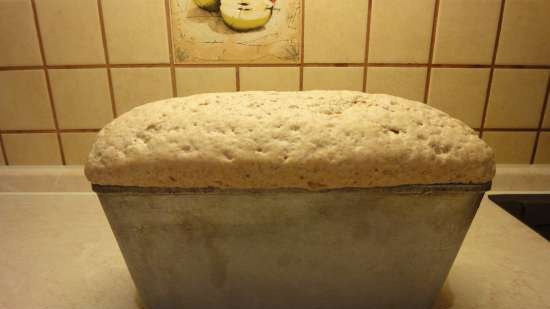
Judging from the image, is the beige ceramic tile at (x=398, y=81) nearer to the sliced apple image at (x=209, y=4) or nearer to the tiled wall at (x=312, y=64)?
the tiled wall at (x=312, y=64)

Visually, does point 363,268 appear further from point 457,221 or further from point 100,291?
point 100,291

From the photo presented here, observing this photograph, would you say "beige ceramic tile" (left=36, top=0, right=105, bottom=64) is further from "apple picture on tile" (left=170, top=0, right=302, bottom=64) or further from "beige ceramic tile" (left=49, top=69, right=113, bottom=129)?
"apple picture on tile" (left=170, top=0, right=302, bottom=64)

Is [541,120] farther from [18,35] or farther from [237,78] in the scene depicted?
[18,35]

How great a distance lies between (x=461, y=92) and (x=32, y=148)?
1056 millimetres

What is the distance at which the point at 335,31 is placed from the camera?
72 centimetres

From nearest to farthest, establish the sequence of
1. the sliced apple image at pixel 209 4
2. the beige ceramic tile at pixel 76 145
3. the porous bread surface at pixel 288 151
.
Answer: the porous bread surface at pixel 288 151 → the sliced apple image at pixel 209 4 → the beige ceramic tile at pixel 76 145

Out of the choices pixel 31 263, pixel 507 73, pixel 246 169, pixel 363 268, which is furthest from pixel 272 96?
pixel 507 73

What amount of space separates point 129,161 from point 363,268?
31 cm

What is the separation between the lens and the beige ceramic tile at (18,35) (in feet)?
2.34

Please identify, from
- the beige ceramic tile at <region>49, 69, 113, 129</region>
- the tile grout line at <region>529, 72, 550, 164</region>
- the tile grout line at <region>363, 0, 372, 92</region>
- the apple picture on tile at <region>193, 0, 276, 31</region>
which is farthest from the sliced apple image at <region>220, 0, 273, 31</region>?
the tile grout line at <region>529, 72, 550, 164</region>

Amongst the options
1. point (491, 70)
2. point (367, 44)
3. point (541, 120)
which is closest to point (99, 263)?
point (367, 44)

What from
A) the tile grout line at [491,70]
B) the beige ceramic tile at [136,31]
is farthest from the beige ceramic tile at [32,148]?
the tile grout line at [491,70]

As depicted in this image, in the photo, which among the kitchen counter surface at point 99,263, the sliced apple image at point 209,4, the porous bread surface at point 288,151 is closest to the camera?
the porous bread surface at point 288,151

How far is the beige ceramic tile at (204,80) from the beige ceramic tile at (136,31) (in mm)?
54
